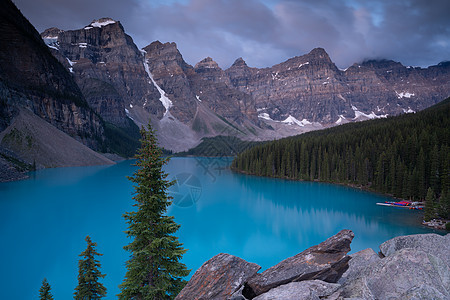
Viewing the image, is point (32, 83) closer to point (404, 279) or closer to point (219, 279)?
point (219, 279)

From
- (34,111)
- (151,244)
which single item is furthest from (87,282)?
(34,111)

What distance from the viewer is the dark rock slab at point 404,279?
175 inches

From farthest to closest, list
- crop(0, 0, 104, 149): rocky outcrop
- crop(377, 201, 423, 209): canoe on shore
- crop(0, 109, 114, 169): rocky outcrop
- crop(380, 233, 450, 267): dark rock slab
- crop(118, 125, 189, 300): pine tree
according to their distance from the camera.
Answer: crop(0, 0, 104, 149): rocky outcrop, crop(0, 109, 114, 169): rocky outcrop, crop(377, 201, 423, 209): canoe on shore, crop(118, 125, 189, 300): pine tree, crop(380, 233, 450, 267): dark rock slab

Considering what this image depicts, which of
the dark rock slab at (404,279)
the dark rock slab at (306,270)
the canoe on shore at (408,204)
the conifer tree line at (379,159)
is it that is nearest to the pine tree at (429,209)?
the conifer tree line at (379,159)

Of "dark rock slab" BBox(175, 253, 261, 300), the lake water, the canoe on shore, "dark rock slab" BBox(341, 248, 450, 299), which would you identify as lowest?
the lake water

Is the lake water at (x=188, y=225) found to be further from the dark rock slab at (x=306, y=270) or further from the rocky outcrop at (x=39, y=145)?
the rocky outcrop at (x=39, y=145)

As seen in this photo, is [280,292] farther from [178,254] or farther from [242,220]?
[242,220]

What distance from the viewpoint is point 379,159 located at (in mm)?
54375

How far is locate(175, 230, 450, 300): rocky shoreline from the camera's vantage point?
15.4ft

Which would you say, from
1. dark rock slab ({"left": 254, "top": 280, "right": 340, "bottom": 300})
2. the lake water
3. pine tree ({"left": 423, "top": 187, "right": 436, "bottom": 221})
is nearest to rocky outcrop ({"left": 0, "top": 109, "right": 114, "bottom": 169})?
the lake water

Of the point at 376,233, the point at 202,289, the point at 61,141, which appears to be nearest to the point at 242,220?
the point at 376,233

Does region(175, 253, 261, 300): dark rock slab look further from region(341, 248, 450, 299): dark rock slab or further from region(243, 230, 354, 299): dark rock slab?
region(341, 248, 450, 299): dark rock slab

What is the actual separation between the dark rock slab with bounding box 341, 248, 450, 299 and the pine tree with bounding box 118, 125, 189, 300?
5594 mm

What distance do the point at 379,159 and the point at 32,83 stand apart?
126634 millimetres
